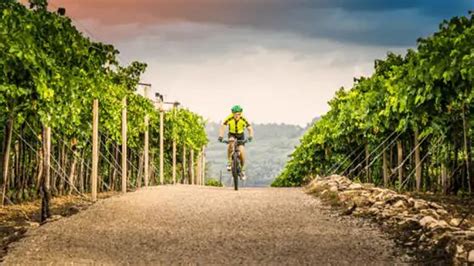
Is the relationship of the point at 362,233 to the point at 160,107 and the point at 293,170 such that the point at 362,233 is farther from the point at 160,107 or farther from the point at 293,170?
the point at 293,170

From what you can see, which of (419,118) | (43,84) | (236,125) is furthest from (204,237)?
(236,125)

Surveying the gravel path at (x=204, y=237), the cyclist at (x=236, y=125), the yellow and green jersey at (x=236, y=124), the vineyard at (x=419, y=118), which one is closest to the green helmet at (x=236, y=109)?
the cyclist at (x=236, y=125)

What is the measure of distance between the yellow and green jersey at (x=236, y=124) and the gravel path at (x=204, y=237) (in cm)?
450

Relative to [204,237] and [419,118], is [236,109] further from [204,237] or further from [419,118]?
[204,237]

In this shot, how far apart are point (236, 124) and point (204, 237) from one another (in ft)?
29.5

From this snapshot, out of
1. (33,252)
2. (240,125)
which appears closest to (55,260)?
(33,252)

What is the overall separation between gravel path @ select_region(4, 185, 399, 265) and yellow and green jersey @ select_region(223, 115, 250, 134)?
14.8 feet

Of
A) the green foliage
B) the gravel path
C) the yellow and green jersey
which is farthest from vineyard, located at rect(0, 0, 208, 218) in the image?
the yellow and green jersey

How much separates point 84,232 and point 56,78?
2.30m

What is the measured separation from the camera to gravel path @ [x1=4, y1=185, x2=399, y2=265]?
9062 mm

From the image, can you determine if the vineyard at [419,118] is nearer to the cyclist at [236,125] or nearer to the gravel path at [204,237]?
the gravel path at [204,237]

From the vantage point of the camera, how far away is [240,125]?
64.1 ft

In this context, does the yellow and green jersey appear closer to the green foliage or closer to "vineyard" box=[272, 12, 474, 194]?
"vineyard" box=[272, 12, 474, 194]

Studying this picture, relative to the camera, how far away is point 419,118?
57.7 feet
